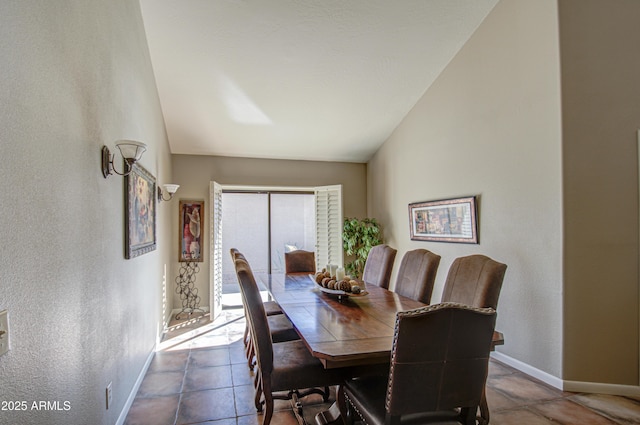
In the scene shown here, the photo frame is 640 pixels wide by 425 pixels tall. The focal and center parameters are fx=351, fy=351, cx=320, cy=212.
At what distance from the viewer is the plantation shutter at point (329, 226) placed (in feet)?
19.6

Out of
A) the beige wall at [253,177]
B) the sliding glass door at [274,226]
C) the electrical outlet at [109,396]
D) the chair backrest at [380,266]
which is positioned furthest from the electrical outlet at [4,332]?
the sliding glass door at [274,226]

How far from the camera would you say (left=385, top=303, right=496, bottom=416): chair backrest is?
140 centimetres

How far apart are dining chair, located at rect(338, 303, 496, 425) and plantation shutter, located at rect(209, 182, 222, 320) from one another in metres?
4.00

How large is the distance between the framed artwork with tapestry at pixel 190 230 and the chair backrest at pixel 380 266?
2836 millimetres

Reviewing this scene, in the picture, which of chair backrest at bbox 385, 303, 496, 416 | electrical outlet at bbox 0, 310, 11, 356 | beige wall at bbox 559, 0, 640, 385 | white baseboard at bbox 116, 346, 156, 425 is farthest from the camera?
beige wall at bbox 559, 0, 640, 385

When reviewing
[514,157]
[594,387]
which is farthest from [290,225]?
[594,387]

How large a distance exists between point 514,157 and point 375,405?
2.66m

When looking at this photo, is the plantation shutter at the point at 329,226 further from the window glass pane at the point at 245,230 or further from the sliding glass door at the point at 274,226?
the window glass pane at the point at 245,230

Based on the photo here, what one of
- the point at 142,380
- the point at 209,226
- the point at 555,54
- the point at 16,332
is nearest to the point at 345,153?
→ the point at 209,226

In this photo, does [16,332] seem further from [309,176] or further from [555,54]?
[309,176]

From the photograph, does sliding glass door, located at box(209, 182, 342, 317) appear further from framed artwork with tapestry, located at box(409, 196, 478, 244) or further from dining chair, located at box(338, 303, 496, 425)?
dining chair, located at box(338, 303, 496, 425)

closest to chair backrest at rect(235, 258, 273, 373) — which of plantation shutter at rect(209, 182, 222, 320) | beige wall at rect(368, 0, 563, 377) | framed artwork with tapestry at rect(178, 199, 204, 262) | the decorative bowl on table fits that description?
the decorative bowl on table

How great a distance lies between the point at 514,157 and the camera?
3277 mm

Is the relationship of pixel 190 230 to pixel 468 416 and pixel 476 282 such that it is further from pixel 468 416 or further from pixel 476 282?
pixel 468 416
